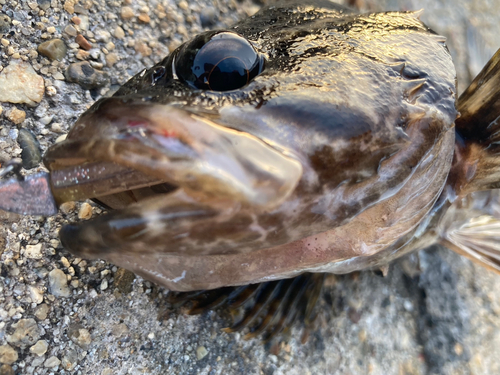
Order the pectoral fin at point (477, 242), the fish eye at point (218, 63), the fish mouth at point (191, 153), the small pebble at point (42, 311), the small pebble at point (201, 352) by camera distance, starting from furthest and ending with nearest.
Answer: the pectoral fin at point (477, 242) → the small pebble at point (201, 352) → the small pebble at point (42, 311) → the fish eye at point (218, 63) → the fish mouth at point (191, 153)

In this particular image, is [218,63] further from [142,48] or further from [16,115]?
[142,48]

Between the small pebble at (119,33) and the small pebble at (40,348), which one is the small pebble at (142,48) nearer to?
the small pebble at (119,33)

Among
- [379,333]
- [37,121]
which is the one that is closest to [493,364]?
[379,333]

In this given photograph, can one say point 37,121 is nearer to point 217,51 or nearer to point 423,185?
point 217,51

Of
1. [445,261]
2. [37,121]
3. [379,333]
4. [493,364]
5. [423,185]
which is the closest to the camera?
[423,185]

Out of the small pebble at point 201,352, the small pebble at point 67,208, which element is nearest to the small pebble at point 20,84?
the small pebble at point 67,208

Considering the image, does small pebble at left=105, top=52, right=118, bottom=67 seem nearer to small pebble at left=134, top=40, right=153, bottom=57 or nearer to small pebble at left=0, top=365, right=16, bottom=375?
small pebble at left=134, top=40, right=153, bottom=57
